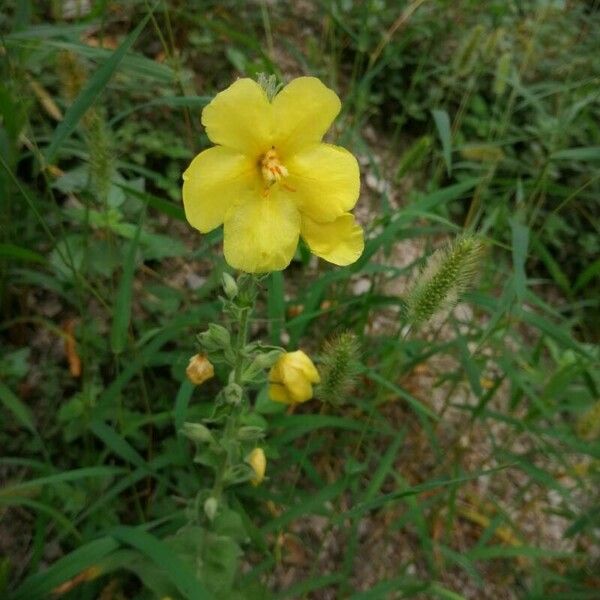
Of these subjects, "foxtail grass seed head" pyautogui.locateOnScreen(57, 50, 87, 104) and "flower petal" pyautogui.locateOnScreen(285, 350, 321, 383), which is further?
"foxtail grass seed head" pyautogui.locateOnScreen(57, 50, 87, 104)

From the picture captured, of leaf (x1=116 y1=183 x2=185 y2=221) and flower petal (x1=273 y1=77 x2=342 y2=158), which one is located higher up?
flower petal (x1=273 y1=77 x2=342 y2=158)

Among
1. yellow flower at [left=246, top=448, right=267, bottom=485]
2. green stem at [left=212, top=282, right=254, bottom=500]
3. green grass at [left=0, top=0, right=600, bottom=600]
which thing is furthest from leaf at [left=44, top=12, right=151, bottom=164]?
yellow flower at [left=246, top=448, right=267, bottom=485]

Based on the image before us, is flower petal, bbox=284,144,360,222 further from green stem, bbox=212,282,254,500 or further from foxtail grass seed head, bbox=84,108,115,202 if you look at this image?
foxtail grass seed head, bbox=84,108,115,202

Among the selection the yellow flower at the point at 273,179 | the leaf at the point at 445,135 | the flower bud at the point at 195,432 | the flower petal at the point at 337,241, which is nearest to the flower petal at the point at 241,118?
the yellow flower at the point at 273,179

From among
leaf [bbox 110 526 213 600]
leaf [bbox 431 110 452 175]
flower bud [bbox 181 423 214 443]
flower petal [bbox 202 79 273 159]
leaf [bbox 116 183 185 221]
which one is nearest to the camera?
flower petal [bbox 202 79 273 159]

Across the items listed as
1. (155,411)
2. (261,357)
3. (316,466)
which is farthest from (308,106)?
(316,466)

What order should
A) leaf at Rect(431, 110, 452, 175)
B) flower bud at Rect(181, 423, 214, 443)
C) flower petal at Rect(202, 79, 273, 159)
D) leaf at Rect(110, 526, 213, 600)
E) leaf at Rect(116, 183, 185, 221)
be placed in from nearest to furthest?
flower petal at Rect(202, 79, 273, 159)
leaf at Rect(110, 526, 213, 600)
flower bud at Rect(181, 423, 214, 443)
leaf at Rect(116, 183, 185, 221)
leaf at Rect(431, 110, 452, 175)

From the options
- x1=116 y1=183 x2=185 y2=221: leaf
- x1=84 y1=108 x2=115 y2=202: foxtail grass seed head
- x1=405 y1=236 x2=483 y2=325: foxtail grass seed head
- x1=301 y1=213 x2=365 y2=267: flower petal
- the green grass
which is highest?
x1=301 y1=213 x2=365 y2=267: flower petal
